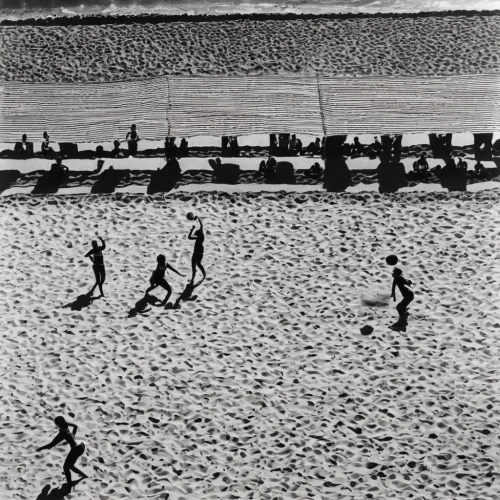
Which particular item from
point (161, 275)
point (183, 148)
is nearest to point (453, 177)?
Answer: point (183, 148)

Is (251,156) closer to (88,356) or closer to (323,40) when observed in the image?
(323,40)

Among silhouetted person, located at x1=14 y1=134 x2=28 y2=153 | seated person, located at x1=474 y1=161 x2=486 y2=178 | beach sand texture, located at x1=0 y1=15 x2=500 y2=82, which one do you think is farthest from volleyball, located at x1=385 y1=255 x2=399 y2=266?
silhouetted person, located at x1=14 y1=134 x2=28 y2=153

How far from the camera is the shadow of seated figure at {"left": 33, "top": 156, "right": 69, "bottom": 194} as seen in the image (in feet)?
78.3

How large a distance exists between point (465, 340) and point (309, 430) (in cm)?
407

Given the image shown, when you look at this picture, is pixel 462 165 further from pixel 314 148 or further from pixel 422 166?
pixel 314 148

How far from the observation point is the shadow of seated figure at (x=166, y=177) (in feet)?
78.0

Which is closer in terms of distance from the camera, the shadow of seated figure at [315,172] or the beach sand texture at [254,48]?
the shadow of seated figure at [315,172]

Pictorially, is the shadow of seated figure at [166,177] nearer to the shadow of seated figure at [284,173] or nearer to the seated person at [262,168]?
the seated person at [262,168]

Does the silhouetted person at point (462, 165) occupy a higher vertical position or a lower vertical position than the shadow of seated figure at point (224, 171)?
higher

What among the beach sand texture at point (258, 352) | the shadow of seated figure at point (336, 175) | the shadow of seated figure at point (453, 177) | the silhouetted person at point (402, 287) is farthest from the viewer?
the shadow of seated figure at point (336, 175)


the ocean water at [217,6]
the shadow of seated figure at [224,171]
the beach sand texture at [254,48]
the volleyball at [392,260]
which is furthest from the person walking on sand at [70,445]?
the ocean water at [217,6]

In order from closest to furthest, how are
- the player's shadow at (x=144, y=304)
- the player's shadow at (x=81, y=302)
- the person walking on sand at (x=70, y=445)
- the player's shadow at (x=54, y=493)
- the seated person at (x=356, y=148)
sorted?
the person walking on sand at (x=70, y=445) < the player's shadow at (x=54, y=493) < the player's shadow at (x=144, y=304) < the player's shadow at (x=81, y=302) < the seated person at (x=356, y=148)

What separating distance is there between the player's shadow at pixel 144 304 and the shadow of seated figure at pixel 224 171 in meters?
5.33

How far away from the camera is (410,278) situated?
66.5 feet
